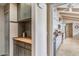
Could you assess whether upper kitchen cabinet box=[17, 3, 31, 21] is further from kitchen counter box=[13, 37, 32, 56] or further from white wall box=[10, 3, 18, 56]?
kitchen counter box=[13, 37, 32, 56]

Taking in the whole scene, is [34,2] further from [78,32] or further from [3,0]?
[78,32]

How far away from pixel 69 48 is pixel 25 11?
20.2 inches

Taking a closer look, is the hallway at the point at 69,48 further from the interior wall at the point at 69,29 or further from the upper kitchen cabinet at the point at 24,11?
the upper kitchen cabinet at the point at 24,11

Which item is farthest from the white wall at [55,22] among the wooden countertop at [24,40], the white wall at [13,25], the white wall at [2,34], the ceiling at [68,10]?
the white wall at [2,34]

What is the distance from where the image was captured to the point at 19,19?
1100 mm

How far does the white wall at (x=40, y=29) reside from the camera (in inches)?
42.7

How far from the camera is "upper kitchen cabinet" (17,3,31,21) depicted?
1.09 metres

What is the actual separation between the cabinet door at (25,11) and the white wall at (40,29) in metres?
0.05

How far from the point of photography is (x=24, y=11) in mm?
1111

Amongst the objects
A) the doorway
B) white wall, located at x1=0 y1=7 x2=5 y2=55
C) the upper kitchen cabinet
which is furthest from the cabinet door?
the doorway

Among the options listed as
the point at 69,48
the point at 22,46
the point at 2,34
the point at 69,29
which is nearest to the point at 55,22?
the point at 69,29

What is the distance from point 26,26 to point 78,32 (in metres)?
0.46

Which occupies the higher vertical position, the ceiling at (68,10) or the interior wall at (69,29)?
the ceiling at (68,10)

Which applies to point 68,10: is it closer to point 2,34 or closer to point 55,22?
point 55,22
